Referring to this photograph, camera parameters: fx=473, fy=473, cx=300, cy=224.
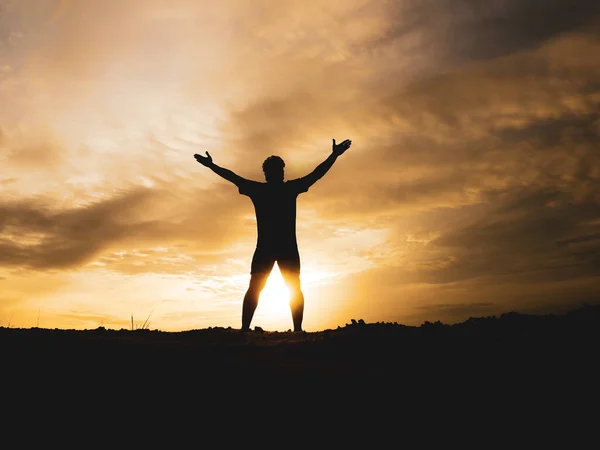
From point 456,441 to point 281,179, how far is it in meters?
5.63

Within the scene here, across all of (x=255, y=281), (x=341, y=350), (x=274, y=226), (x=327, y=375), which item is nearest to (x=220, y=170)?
(x=274, y=226)

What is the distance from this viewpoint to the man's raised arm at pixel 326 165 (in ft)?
26.7

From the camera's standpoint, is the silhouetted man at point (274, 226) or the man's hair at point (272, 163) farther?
the man's hair at point (272, 163)

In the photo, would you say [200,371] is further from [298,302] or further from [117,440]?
[298,302]

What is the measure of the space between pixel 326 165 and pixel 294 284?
2.14m

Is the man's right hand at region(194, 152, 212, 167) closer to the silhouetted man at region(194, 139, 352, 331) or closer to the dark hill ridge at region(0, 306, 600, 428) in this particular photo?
the silhouetted man at region(194, 139, 352, 331)

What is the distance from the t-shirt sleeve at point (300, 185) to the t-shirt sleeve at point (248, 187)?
60 centimetres

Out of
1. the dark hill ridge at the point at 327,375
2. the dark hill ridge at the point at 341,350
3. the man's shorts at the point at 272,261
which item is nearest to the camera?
the dark hill ridge at the point at 327,375

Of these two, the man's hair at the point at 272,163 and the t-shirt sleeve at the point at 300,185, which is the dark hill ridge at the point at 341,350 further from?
the man's hair at the point at 272,163

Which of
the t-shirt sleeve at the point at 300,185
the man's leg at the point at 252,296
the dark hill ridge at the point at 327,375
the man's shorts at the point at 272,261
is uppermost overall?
the t-shirt sleeve at the point at 300,185

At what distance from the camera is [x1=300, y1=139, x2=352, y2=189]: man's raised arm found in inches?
320

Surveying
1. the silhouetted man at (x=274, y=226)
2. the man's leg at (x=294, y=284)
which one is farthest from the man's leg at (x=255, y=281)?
the man's leg at (x=294, y=284)

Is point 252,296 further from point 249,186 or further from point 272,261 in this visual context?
point 249,186

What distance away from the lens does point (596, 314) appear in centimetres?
698
